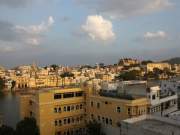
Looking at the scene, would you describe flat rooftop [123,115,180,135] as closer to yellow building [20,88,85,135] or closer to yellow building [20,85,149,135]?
yellow building [20,85,149,135]

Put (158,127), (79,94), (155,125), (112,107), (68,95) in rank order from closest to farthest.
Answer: (158,127)
(155,125)
(112,107)
(68,95)
(79,94)

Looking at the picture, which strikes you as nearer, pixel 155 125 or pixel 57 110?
pixel 155 125

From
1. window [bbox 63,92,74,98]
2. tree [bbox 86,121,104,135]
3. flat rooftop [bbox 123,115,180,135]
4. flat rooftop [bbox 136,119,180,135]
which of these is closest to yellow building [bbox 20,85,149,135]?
window [bbox 63,92,74,98]

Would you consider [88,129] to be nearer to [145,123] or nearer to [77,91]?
[77,91]

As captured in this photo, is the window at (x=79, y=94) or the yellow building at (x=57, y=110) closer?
the yellow building at (x=57, y=110)

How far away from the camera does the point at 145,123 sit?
14.7 meters

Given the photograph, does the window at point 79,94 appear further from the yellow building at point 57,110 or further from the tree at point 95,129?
the tree at point 95,129

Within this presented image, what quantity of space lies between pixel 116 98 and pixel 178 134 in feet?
20.4

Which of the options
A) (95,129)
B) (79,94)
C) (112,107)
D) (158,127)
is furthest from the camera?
(79,94)

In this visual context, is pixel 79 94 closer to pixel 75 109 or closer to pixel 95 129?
pixel 75 109

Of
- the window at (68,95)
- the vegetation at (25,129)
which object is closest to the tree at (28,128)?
the vegetation at (25,129)

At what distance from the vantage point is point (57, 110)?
1947 cm

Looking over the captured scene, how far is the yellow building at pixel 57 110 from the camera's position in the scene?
18953 millimetres

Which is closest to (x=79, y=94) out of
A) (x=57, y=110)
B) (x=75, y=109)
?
(x=75, y=109)
